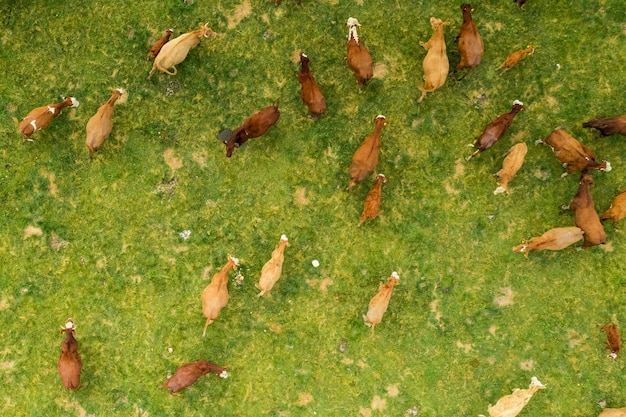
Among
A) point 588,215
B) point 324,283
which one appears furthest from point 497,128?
point 324,283

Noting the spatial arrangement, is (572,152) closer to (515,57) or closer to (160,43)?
(515,57)

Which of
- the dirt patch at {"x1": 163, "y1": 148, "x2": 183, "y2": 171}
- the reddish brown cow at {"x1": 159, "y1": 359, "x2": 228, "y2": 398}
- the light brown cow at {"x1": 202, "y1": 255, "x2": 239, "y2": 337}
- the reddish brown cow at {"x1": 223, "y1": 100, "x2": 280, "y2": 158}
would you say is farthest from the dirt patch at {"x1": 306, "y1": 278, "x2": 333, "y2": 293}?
the dirt patch at {"x1": 163, "y1": 148, "x2": 183, "y2": 171}

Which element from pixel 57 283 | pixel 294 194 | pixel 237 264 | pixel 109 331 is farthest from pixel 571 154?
pixel 57 283

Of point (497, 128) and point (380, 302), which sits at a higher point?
point (497, 128)

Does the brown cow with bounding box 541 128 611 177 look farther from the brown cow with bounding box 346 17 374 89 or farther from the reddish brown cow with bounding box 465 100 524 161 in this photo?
the brown cow with bounding box 346 17 374 89

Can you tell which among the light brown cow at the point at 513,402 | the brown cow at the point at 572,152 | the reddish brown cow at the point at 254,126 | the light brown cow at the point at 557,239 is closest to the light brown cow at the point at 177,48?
the reddish brown cow at the point at 254,126

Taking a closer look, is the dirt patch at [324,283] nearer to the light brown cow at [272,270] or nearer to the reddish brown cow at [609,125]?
the light brown cow at [272,270]
